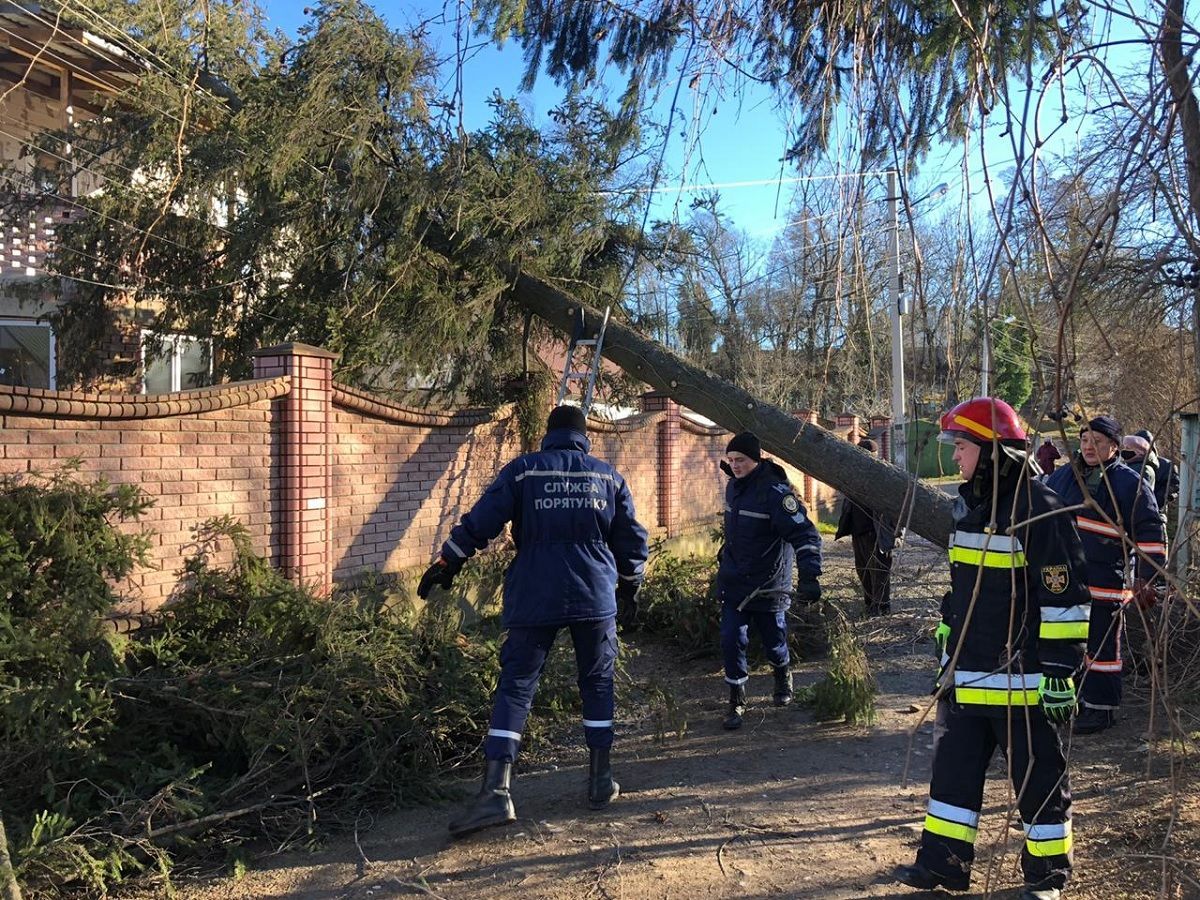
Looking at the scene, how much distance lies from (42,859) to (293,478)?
3156 mm

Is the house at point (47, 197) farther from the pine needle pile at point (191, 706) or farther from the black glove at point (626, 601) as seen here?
the black glove at point (626, 601)

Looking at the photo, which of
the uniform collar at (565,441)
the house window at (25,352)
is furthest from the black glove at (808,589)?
the house window at (25,352)

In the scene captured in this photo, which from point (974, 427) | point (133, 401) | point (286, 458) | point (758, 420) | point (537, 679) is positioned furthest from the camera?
point (758, 420)

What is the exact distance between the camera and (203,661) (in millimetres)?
4699

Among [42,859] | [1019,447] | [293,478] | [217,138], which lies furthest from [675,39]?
[217,138]

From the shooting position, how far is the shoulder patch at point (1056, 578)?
294cm

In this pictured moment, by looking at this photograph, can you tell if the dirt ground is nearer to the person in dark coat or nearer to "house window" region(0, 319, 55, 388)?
the person in dark coat

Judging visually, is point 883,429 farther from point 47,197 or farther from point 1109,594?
point 47,197

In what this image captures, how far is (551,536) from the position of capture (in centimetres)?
404

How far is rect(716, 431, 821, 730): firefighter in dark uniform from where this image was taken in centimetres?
514

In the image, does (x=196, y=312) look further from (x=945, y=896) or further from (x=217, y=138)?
(x=945, y=896)

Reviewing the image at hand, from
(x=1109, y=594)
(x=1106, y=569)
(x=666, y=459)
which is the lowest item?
(x=1109, y=594)

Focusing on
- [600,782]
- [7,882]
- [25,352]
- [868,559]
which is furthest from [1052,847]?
[25,352]

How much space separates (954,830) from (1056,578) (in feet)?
3.10
